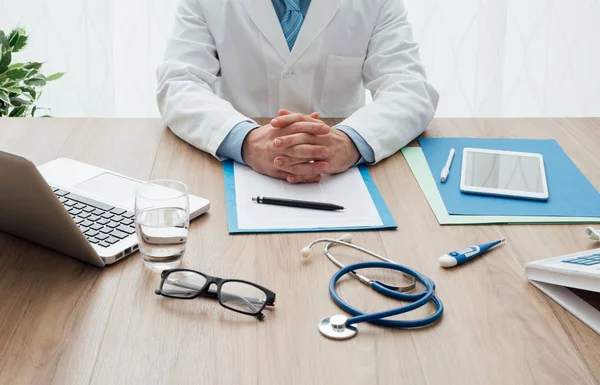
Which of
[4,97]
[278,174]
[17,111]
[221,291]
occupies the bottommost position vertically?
[17,111]

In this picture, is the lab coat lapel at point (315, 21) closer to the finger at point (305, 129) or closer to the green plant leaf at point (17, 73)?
the finger at point (305, 129)

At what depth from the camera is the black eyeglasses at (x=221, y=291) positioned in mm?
892

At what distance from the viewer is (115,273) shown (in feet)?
3.18

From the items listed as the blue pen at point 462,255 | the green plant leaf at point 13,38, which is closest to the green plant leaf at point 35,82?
the green plant leaf at point 13,38

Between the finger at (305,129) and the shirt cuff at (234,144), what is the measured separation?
0.07m

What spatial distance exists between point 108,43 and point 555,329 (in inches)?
81.1

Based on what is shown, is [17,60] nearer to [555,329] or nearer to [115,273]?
[115,273]

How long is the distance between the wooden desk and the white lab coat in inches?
17.2

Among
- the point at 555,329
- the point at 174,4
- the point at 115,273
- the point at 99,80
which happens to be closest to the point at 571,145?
the point at 555,329

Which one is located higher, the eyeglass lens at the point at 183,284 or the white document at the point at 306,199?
the eyeglass lens at the point at 183,284

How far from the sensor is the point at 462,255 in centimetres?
101

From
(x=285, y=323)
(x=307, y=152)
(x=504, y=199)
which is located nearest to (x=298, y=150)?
(x=307, y=152)

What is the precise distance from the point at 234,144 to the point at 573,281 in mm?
672

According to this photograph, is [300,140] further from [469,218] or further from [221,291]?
[221,291]
